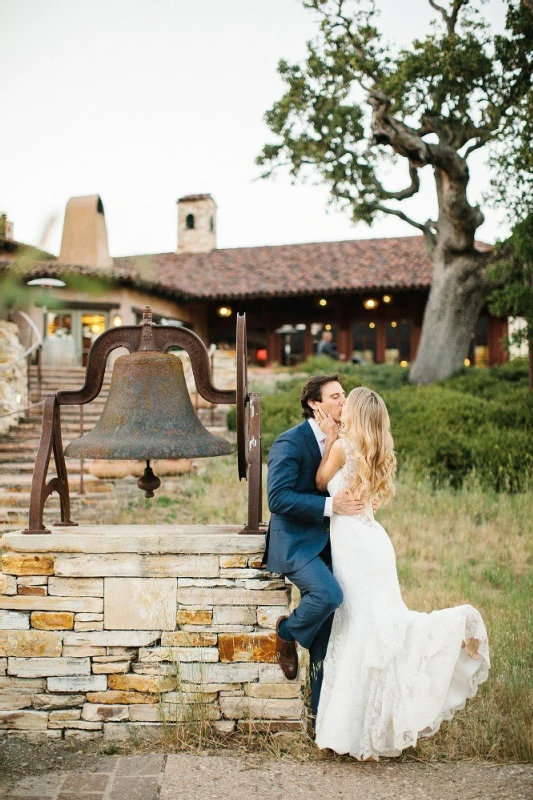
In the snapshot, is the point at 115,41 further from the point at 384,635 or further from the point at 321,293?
the point at 321,293

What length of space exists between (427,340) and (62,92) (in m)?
12.7

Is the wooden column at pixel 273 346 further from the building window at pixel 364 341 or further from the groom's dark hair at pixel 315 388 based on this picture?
the groom's dark hair at pixel 315 388

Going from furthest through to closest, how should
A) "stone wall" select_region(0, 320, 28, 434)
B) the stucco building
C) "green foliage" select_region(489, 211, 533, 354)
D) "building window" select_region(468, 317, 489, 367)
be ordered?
1. "building window" select_region(468, 317, 489, 367)
2. the stucco building
3. "green foliage" select_region(489, 211, 533, 354)
4. "stone wall" select_region(0, 320, 28, 434)

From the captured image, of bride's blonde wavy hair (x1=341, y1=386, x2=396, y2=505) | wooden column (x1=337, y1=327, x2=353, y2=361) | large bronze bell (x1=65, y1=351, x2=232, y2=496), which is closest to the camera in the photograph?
bride's blonde wavy hair (x1=341, y1=386, x2=396, y2=505)

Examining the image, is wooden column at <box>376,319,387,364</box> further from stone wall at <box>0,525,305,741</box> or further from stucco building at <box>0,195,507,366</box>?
stone wall at <box>0,525,305,741</box>

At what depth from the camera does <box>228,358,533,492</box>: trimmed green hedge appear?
9.38 meters

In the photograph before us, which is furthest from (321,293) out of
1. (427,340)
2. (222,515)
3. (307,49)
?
(222,515)

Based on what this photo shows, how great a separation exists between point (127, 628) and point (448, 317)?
12.2 meters

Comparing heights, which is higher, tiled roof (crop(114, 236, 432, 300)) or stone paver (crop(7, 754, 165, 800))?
tiled roof (crop(114, 236, 432, 300))

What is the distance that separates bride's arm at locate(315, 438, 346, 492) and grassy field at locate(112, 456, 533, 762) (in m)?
1.38

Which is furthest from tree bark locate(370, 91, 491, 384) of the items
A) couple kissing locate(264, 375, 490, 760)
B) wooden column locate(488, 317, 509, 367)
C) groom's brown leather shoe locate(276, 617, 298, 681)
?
groom's brown leather shoe locate(276, 617, 298, 681)

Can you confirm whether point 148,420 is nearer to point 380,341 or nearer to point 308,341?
point 308,341

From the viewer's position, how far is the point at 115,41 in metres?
3.53

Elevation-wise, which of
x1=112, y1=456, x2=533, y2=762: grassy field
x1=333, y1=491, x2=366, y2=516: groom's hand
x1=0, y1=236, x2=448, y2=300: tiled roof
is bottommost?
x1=112, y1=456, x2=533, y2=762: grassy field
